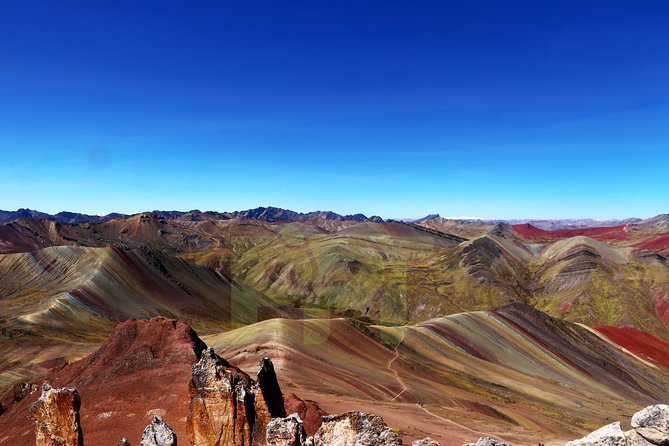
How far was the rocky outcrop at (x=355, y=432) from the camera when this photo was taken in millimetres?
12969

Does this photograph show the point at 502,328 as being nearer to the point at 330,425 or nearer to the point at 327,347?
the point at 327,347

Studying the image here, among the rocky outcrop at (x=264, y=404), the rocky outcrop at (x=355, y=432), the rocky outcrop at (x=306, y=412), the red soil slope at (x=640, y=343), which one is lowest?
the red soil slope at (x=640, y=343)

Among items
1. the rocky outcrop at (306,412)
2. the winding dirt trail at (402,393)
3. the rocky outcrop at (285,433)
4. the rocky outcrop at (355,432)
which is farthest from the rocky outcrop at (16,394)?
the winding dirt trail at (402,393)

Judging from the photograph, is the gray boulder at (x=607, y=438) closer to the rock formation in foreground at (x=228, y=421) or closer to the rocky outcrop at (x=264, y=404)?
the rock formation in foreground at (x=228, y=421)

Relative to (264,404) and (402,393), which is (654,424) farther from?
(402,393)

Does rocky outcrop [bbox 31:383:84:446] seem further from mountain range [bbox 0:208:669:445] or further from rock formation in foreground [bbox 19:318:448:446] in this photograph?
mountain range [bbox 0:208:669:445]

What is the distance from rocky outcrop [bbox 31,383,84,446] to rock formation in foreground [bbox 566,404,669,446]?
15430mm

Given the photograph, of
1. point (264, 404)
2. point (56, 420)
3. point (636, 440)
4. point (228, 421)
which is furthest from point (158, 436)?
point (636, 440)

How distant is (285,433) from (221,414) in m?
4.17

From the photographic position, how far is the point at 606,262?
170375 mm

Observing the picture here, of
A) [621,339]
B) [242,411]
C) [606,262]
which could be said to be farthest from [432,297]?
[242,411]

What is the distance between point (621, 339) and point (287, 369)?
95288mm

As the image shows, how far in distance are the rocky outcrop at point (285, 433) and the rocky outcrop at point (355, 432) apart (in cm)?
61

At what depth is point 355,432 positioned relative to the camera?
13.3 meters
